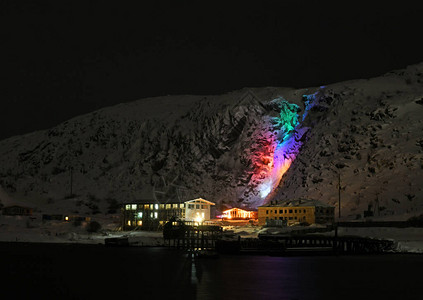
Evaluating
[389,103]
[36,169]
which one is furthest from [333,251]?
[36,169]

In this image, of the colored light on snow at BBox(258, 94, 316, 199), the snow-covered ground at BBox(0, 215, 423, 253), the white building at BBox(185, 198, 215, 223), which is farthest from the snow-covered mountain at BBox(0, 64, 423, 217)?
the white building at BBox(185, 198, 215, 223)

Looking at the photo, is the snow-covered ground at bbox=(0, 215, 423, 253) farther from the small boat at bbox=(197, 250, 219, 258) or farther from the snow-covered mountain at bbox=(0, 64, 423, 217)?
the small boat at bbox=(197, 250, 219, 258)

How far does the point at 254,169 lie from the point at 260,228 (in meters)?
43.9

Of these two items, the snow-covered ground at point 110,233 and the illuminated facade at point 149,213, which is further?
the illuminated facade at point 149,213

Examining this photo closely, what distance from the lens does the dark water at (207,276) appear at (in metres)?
40.7

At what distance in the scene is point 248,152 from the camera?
145625 mm

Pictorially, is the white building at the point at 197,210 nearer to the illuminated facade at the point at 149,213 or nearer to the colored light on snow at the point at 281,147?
the illuminated facade at the point at 149,213

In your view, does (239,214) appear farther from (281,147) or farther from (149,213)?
(281,147)

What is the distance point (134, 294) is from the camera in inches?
1565

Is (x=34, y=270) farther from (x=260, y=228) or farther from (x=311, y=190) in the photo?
(x=311, y=190)

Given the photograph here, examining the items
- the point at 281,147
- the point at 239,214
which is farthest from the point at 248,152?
the point at 239,214

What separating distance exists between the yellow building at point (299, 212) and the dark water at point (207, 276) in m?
28.8

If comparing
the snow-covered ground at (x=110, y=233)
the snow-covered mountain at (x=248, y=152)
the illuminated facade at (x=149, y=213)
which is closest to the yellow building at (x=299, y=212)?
the snow-covered ground at (x=110, y=233)

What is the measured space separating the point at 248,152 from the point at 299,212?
1684 inches
